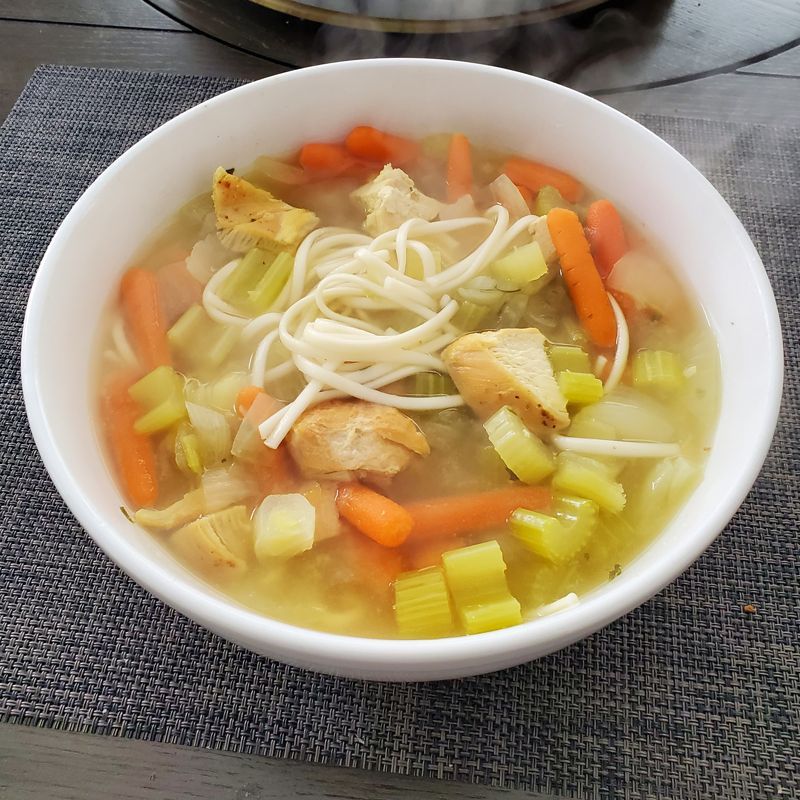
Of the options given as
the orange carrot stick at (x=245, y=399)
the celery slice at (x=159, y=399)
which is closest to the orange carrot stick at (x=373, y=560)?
the orange carrot stick at (x=245, y=399)

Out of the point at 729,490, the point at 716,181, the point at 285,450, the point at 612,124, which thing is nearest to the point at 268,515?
the point at 285,450

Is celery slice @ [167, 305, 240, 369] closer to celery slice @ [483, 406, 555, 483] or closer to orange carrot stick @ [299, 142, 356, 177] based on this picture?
orange carrot stick @ [299, 142, 356, 177]

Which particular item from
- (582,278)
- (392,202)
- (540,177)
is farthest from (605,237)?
(392,202)

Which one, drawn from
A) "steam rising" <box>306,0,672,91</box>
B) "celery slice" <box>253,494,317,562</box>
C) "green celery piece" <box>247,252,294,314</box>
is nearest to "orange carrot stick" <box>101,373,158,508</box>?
"celery slice" <box>253,494,317,562</box>

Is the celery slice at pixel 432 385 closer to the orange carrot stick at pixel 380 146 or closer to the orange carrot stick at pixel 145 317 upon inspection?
the orange carrot stick at pixel 145 317

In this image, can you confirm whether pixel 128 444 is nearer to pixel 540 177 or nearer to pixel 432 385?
pixel 432 385
